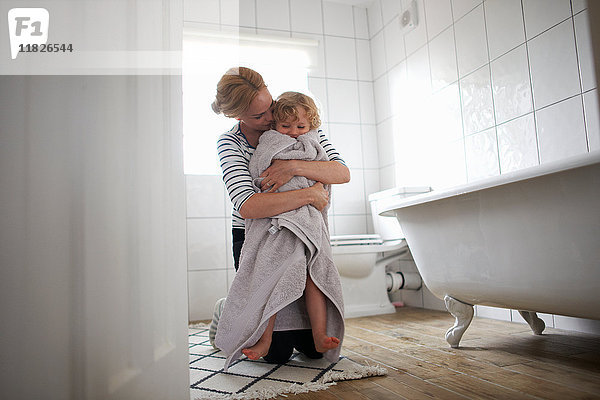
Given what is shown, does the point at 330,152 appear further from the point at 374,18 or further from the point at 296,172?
the point at 374,18

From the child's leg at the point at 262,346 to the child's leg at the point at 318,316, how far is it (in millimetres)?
118

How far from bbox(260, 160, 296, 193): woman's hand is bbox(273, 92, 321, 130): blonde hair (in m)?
0.16

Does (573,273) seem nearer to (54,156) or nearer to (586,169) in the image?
(586,169)

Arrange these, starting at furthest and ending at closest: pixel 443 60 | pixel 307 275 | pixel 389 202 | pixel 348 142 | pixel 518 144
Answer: pixel 348 142, pixel 389 202, pixel 443 60, pixel 518 144, pixel 307 275

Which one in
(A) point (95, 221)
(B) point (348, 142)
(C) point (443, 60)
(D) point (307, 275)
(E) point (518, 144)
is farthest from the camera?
(B) point (348, 142)

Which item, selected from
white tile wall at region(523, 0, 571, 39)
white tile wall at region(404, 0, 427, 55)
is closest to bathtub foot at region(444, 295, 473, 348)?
white tile wall at region(523, 0, 571, 39)

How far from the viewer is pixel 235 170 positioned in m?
1.42

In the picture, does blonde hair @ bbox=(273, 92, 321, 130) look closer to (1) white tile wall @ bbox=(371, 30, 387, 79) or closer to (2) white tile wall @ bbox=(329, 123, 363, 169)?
(2) white tile wall @ bbox=(329, 123, 363, 169)

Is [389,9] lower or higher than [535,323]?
higher

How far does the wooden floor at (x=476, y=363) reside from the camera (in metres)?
1.04

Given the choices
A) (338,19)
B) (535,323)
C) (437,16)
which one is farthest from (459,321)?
(338,19)

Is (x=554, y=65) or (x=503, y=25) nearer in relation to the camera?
(x=554, y=65)

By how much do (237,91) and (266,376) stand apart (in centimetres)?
86

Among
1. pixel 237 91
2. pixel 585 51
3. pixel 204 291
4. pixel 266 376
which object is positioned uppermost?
pixel 585 51
